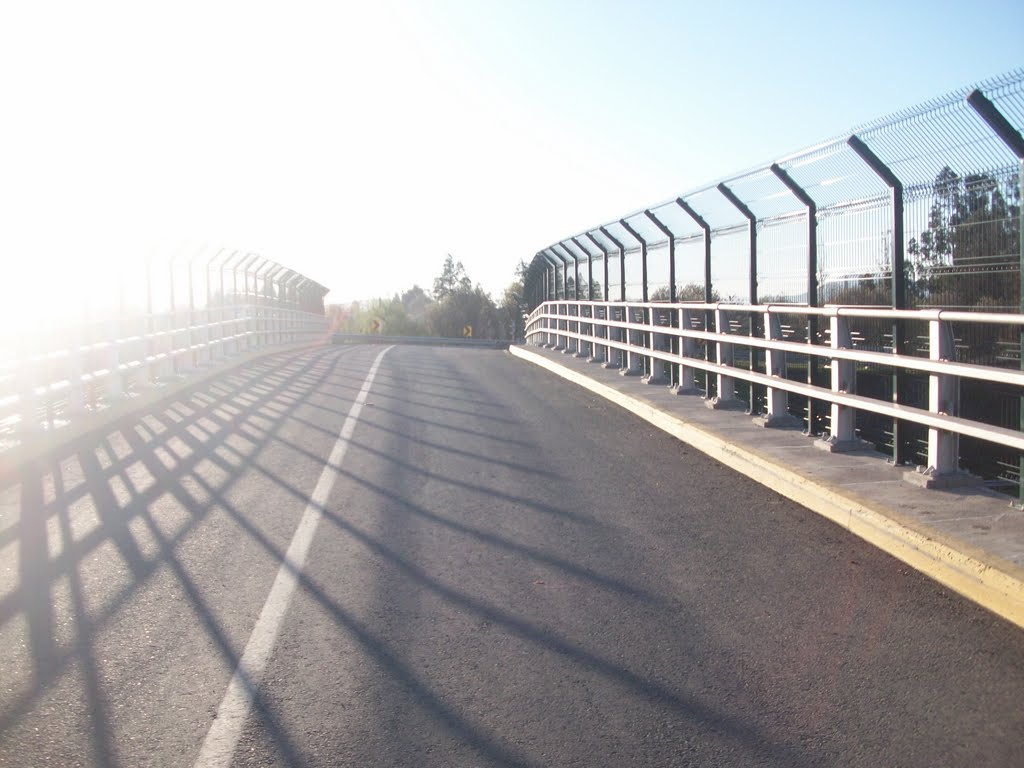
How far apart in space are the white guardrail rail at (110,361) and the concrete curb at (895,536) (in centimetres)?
692

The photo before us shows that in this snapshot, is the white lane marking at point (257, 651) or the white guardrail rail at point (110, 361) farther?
the white guardrail rail at point (110, 361)

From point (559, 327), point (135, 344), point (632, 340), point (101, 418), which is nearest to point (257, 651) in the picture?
point (101, 418)

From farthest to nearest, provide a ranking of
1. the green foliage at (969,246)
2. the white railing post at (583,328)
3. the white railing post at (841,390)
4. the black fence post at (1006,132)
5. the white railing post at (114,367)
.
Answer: the white railing post at (583,328) → the white railing post at (114,367) → the white railing post at (841,390) → the green foliage at (969,246) → the black fence post at (1006,132)

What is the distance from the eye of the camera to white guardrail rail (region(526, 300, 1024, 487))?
6.98 m

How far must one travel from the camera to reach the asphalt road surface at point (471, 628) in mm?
Answer: 4160

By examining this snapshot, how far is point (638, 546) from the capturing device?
7.06 m

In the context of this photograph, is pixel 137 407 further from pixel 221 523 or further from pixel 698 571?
pixel 698 571

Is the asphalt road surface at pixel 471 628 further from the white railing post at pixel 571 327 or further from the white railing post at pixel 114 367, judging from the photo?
the white railing post at pixel 571 327

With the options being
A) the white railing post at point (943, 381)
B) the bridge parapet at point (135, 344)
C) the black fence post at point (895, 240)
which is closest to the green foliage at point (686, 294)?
the black fence post at point (895, 240)

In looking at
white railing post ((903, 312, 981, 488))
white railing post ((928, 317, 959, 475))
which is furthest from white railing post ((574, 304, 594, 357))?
white railing post ((928, 317, 959, 475))

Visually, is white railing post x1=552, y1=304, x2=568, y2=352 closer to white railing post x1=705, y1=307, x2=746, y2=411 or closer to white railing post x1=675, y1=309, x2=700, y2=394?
white railing post x1=675, y1=309, x2=700, y2=394

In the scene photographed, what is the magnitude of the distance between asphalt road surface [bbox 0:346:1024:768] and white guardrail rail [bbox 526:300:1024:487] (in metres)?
1.05

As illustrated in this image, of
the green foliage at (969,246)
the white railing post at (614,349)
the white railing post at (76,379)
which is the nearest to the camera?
the green foliage at (969,246)

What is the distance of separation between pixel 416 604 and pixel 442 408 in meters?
8.81
